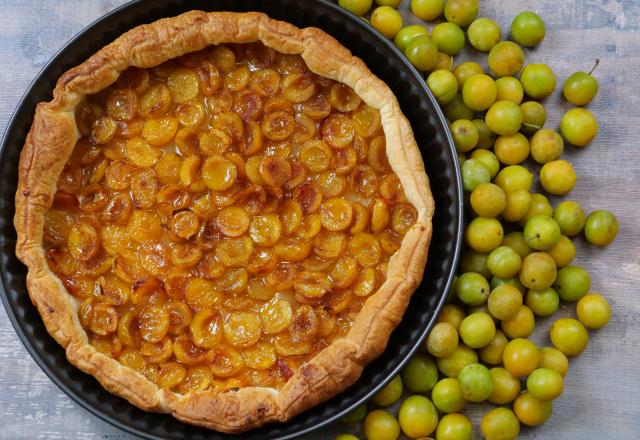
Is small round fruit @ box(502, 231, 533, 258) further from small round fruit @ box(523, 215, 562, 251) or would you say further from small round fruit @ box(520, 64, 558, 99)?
small round fruit @ box(520, 64, 558, 99)

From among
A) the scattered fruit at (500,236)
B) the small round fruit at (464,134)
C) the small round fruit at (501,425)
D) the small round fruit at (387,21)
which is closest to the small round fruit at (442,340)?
the scattered fruit at (500,236)

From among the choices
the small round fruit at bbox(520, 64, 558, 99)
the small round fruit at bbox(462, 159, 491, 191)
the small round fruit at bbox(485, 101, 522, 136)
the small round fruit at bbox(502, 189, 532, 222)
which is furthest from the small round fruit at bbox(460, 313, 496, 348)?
the small round fruit at bbox(520, 64, 558, 99)

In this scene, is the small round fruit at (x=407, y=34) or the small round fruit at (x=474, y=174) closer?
the small round fruit at (x=474, y=174)

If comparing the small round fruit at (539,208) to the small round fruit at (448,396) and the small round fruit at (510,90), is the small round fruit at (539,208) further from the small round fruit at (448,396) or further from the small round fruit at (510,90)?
the small round fruit at (448,396)

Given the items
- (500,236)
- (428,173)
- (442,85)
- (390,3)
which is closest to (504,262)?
(500,236)

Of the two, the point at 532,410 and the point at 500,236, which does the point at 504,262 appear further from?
the point at 532,410

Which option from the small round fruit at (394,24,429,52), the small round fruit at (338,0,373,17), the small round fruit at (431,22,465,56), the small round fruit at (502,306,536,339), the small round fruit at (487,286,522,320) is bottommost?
the small round fruit at (502,306,536,339)

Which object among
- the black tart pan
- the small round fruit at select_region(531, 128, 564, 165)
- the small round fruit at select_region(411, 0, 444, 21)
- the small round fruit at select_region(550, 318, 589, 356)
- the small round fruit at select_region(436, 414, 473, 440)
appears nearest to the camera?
the black tart pan
